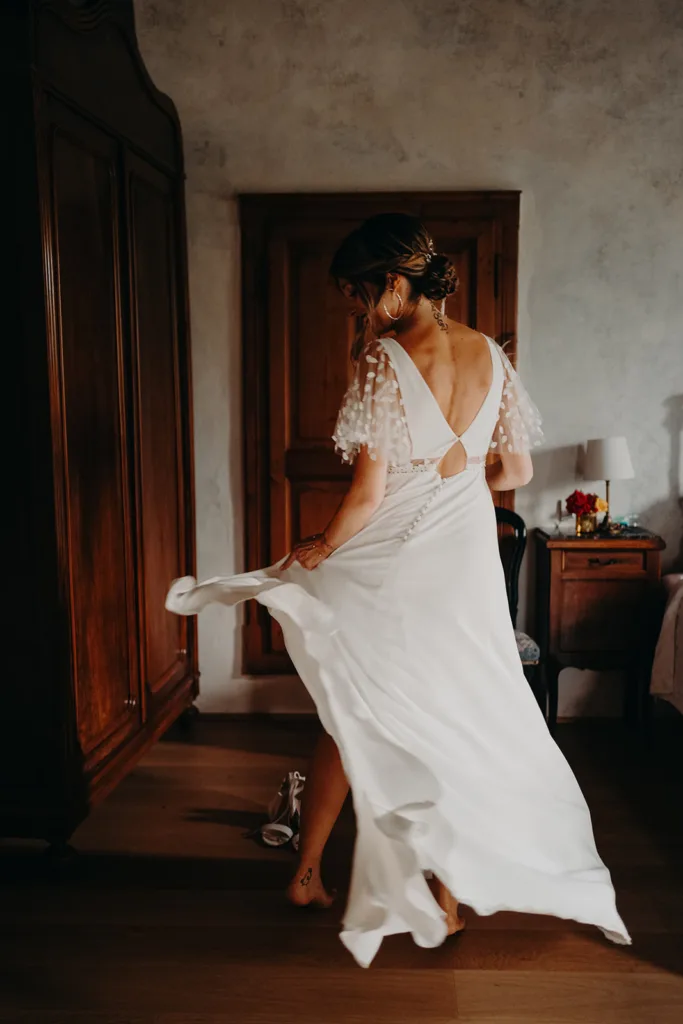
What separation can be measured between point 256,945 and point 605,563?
82.0 inches

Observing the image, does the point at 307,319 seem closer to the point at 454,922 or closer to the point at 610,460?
the point at 610,460

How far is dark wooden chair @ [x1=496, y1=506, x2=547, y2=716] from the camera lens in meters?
3.33

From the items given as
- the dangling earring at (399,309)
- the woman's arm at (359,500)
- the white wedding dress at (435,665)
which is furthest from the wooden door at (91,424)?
the dangling earring at (399,309)

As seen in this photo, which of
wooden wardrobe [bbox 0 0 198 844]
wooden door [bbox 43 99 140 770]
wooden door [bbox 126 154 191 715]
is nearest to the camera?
wooden wardrobe [bbox 0 0 198 844]

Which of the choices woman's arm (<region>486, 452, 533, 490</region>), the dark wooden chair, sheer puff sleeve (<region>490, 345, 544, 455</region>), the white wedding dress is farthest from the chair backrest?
the white wedding dress

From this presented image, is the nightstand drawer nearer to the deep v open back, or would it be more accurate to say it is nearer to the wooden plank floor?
the wooden plank floor

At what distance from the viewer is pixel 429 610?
211cm

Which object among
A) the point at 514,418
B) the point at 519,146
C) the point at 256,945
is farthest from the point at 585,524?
the point at 256,945

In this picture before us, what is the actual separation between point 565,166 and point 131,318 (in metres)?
1.98

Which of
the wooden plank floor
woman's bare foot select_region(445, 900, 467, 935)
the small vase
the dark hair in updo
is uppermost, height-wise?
the dark hair in updo

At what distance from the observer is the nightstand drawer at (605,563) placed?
11.7 feet

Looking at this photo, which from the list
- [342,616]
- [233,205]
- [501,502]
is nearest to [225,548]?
[501,502]

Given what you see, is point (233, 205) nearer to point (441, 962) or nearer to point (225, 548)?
point (225, 548)

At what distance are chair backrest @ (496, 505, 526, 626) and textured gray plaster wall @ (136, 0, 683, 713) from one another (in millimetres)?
231
